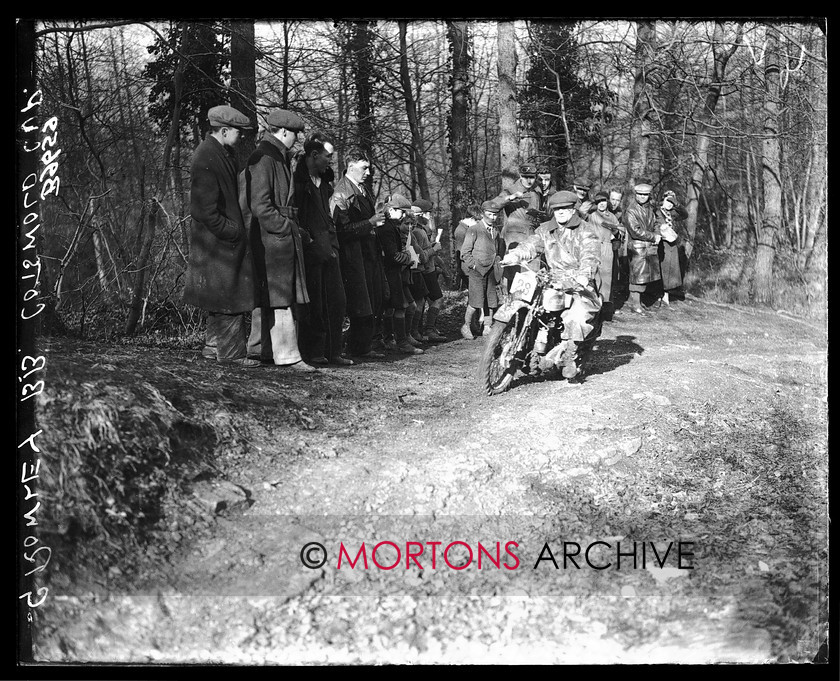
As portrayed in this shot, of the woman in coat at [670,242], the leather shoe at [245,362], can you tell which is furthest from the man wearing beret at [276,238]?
the woman in coat at [670,242]

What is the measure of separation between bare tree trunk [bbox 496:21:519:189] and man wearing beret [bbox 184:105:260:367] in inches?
121

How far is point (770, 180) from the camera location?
8258 millimetres

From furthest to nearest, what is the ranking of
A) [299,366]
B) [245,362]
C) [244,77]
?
[244,77], [299,366], [245,362]

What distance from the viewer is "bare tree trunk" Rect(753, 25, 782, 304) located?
6.06m

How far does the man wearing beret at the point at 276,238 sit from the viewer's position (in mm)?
6035

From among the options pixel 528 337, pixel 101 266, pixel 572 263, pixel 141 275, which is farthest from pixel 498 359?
pixel 101 266

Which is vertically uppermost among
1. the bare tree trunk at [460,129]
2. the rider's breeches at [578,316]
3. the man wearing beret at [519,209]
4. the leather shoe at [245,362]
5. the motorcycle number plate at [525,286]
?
the bare tree trunk at [460,129]

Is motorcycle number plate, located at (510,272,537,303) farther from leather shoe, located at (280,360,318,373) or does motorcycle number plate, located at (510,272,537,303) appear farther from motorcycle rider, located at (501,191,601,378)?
leather shoe, located at (280,360,318,373)

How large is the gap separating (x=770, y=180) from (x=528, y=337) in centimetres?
342

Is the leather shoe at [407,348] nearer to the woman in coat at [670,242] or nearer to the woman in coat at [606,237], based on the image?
the woman in coat at [606,237]

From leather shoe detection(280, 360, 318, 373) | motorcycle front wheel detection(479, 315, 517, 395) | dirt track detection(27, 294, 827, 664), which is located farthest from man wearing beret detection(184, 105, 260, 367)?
motorcycle front wheel detection(479, 315, 517, 395)

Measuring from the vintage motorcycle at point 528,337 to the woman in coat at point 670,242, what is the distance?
4.68 metres

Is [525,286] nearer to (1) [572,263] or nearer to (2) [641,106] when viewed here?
(1) [572,263]

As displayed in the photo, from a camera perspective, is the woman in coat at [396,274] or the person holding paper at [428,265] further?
the person holding paper at [428,265]
